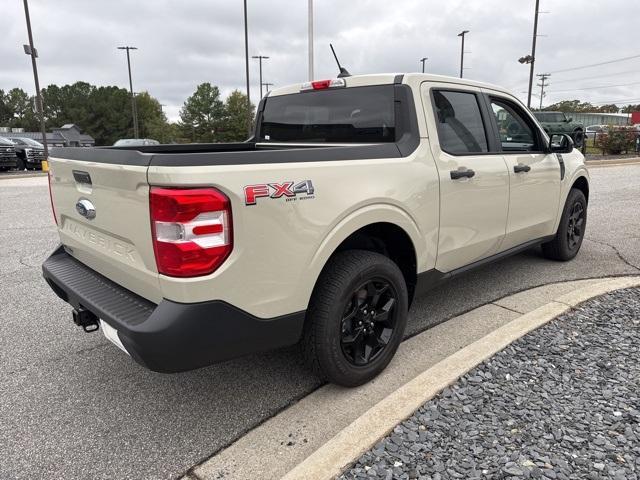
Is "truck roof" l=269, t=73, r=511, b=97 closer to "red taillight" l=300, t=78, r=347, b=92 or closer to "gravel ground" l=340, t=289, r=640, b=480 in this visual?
"red taillight" l=300, t=78, r=347, b=92

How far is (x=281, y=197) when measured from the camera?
7.20 ft

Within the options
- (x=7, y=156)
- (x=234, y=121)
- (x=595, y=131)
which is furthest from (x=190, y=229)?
(x=234, y=121)

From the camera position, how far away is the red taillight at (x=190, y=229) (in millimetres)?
1968

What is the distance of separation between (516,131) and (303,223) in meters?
2.72

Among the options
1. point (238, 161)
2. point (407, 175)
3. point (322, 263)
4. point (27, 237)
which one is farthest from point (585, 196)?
point (27, 237)

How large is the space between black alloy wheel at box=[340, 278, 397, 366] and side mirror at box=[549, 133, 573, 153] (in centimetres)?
247

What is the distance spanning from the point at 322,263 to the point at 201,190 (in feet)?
2.45

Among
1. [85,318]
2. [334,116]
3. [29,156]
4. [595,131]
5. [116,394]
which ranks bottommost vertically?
[116,394]

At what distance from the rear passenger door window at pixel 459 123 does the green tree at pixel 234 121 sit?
73.1m

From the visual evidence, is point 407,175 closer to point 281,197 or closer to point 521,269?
point 281,197

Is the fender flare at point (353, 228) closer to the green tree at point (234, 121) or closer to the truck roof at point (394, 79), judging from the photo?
the truck roof at point (394, 79)

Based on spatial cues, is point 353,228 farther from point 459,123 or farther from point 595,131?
point 595,131

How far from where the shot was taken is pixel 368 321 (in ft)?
9.13

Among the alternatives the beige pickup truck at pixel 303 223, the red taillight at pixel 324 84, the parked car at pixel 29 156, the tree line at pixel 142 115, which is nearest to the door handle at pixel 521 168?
the beige pickup truck at pixel 303 223
